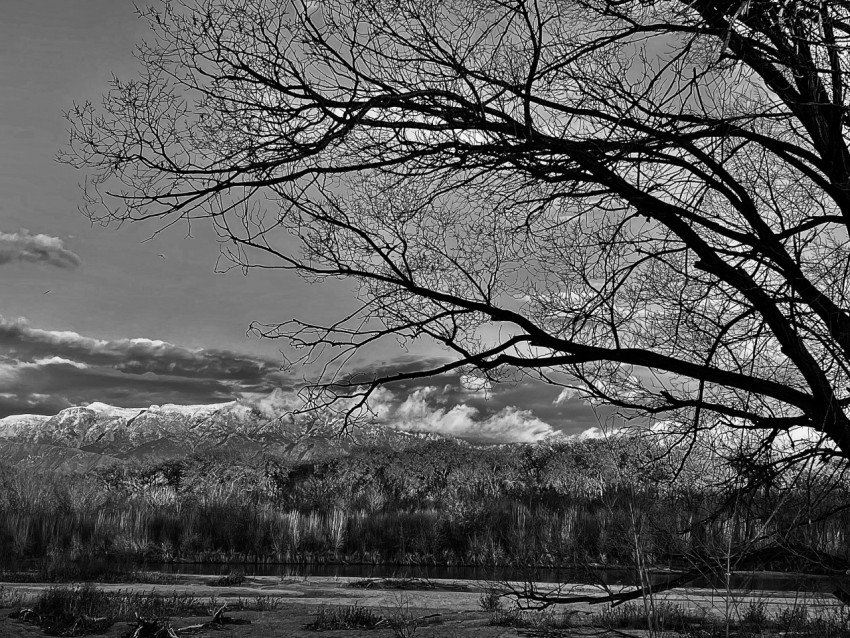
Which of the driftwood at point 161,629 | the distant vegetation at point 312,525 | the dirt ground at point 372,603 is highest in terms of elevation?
the distant vegetation at point 312,525

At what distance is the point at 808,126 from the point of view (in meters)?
4.64

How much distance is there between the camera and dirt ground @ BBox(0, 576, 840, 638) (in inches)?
228

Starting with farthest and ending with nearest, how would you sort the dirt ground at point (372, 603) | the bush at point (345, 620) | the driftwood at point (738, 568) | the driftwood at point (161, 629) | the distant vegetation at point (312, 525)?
the distant vegetation at point (312, 525), the bush at point (345, 620), the dirt ground at point (372, 603), the driftwood at point (161, 629), the driftwood at point (738, 568)

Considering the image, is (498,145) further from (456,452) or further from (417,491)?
(456,452)

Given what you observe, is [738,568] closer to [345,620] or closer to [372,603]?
[345,620]

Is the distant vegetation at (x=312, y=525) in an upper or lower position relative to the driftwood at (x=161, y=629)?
upper

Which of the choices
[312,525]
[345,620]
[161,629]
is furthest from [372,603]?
[312,525]

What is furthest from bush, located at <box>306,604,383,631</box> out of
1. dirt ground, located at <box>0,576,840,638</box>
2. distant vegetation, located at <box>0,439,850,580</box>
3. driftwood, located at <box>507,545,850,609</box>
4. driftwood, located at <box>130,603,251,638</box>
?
distant vegetation, located at <box>0,439,850,580</box>

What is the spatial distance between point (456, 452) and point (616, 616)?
17754 mm

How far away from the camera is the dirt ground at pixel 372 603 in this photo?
19.0 ft

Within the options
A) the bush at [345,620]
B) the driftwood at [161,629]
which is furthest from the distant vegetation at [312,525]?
the driftwood at [161,629]

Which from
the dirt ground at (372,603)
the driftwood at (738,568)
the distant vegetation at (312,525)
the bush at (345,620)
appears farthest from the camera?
the distant vegetation at (312,525)

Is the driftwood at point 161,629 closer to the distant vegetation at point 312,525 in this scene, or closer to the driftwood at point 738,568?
the driftwood at point 738,568

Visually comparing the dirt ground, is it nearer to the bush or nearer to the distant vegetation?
the bush
